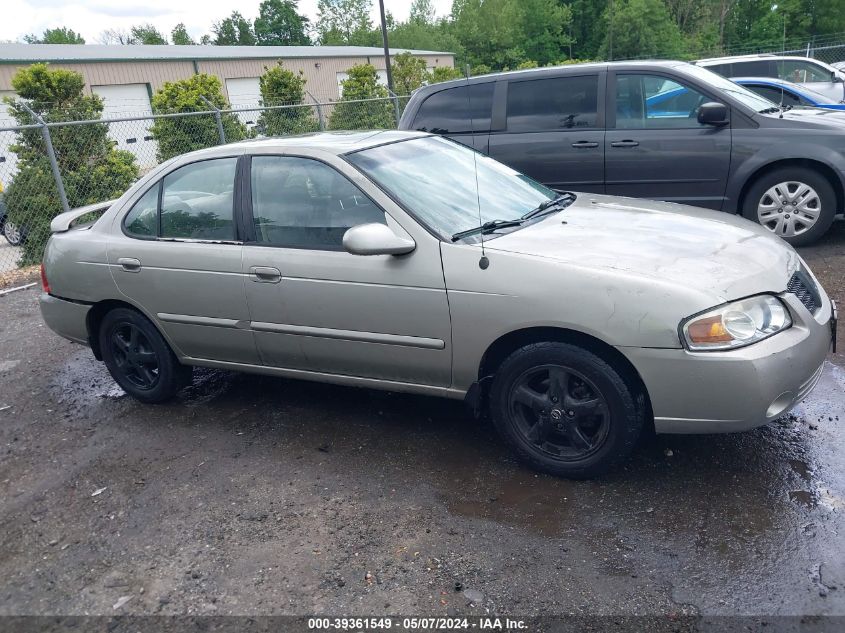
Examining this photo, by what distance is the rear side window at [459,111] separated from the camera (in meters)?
7.50

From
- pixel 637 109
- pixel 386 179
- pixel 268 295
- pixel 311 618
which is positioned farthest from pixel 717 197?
pixel 311 618

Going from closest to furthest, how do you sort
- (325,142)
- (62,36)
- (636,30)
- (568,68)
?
(325,142), (568,68), (636,30), (62,36)

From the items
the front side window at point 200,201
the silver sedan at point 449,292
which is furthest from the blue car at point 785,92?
the front side window at point 200,201

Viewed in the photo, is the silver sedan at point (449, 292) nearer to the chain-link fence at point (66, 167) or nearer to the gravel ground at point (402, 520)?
the gravel ground at point (402, 520)

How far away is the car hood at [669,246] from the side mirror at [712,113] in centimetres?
296

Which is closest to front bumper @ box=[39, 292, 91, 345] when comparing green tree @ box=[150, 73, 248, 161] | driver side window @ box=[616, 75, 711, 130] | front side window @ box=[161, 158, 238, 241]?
front side window @ box=[161, 158, 238, 241]

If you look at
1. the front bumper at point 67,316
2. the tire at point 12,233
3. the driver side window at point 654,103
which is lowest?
the tire at point 12,233

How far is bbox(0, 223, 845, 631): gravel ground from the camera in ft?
8.63

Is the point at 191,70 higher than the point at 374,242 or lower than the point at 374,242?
higher

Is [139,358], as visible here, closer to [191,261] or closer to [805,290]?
[191,261]

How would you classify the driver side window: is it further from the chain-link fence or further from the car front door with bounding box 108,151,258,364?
the chain-link fence

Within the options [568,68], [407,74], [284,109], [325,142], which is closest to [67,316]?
[325,142]

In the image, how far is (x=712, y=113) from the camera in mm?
6523

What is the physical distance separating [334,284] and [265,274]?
1.47 ft
